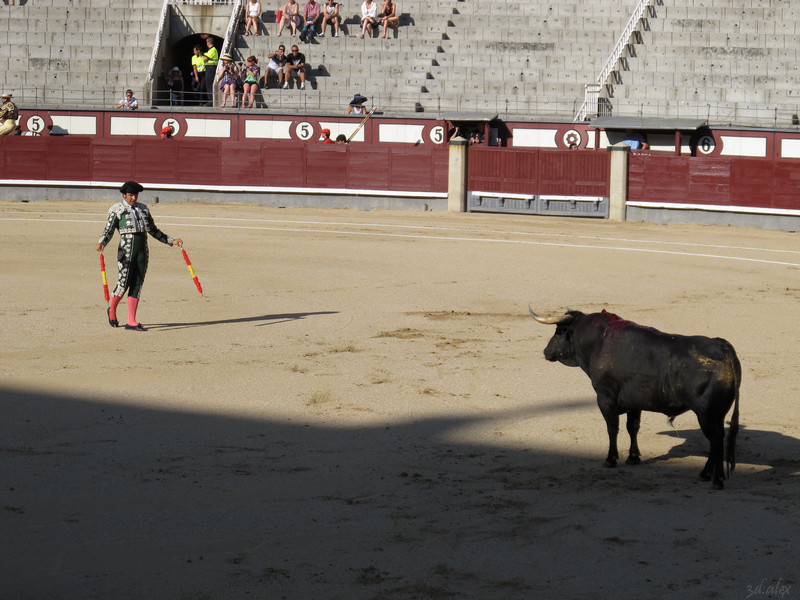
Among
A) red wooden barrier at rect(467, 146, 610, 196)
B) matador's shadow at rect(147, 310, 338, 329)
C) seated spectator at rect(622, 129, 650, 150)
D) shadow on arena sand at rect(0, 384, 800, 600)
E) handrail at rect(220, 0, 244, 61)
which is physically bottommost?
shadow on arena sand at rect(0, 384, 800, 600)

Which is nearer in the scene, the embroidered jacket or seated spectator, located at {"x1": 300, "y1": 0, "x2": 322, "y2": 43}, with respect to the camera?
the embroidered jacket

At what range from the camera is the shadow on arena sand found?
16.1 ft

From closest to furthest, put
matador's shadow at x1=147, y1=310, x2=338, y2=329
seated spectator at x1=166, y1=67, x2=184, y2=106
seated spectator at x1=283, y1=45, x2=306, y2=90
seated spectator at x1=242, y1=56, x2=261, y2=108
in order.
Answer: matador's shadow at x1=147, y1=310, x2=338, y2=329, seated spectator at x1=242, y1=56, x2=261, y2=108, seated spectator at x1=283, y1=45, x2=306, y2=90, seated spectator at x1=166, y1=67, x2=184, y2=106

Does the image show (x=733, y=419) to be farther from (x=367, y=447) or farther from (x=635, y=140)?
(x=635, y=140)

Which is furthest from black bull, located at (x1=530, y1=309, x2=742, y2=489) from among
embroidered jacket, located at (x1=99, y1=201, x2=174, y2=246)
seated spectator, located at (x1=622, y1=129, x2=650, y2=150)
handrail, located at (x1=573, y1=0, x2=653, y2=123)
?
handrail, located at (x1=573, y1=0, x2=653, y2=123)

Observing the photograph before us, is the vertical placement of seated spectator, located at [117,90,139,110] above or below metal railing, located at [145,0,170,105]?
below

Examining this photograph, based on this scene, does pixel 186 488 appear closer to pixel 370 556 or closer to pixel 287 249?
pixel 370 556

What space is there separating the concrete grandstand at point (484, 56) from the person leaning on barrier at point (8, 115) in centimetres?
104

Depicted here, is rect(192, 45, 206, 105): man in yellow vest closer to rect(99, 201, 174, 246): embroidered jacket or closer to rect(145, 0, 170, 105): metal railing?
rect(145, 0, 170, 105): metal railing

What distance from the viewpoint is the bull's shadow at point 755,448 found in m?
6.70

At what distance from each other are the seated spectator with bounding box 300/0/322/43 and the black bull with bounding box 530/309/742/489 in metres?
21.7

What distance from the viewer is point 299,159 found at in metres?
24.6

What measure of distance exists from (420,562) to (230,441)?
2.36 metres

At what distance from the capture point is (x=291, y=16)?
27531 mm
